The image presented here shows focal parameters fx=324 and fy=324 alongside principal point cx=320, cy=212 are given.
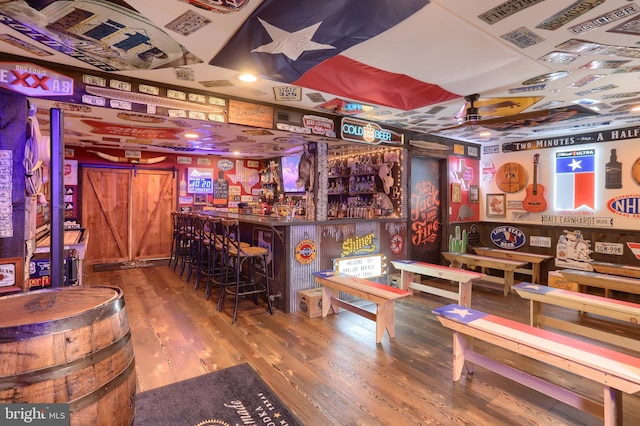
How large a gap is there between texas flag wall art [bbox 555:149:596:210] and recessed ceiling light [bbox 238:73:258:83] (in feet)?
17.8

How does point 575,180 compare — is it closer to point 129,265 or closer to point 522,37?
point 522,37

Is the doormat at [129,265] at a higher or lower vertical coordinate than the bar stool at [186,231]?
lower

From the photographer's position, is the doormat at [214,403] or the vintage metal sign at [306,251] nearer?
the doormat at [214,403]

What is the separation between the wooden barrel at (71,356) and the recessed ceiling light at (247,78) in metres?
2.33

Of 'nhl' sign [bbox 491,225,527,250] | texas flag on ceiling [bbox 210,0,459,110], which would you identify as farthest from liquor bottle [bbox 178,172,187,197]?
'nhl' sign [bbox 491,225,527,250]

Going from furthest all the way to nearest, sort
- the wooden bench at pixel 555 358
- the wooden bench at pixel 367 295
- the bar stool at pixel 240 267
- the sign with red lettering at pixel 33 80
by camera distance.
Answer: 1. the bar stool at pixel 240 267
2. the wooden bench at pixel 367 295
3. the sign with red lettering at pixel 33 80
4. the wooden bench at pixel 555 358

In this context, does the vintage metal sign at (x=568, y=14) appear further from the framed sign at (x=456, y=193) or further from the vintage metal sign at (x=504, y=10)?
the framed sign at (x=456, y=193)

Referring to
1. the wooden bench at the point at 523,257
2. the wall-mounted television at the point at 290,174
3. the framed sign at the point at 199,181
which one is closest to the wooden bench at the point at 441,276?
the wooden bench at the point at 523,257

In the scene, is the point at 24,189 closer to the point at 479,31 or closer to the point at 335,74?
the point at 335,74

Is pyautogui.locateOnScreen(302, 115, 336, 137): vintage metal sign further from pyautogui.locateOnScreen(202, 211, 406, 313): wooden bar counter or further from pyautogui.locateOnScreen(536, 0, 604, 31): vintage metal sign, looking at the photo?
pyautogui.locateOnScreen(536, 0, 604, 31): vintage metal sign

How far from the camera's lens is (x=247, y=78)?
3070 millimetres

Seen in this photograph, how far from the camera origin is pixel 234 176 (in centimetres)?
774

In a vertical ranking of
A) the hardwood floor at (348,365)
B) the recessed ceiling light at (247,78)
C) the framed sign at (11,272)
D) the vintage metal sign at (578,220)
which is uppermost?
the recessed ceiling light at (247,78)

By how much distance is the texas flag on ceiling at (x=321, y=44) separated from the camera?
1.82 m
